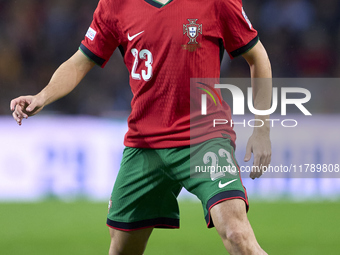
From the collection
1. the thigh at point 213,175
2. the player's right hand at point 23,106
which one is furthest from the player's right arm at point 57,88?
the thigh at point 213,175

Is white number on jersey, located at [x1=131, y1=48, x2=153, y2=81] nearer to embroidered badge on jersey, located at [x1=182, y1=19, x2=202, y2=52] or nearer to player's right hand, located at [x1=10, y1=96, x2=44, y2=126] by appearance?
embroidered badge on jersey, located at [x1=182, y1=19, x2=202, y2=52]

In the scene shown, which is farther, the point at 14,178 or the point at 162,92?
the point at 14,178

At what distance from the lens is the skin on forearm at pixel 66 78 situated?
10.5 ft

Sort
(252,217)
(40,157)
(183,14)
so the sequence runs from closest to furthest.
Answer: (183,14) → (252,217) → (40,157)

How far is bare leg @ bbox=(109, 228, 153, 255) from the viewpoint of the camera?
3.26 metres

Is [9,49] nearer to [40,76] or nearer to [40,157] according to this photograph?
[40,76]

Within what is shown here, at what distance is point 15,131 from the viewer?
24.6 ft

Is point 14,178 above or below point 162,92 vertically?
below

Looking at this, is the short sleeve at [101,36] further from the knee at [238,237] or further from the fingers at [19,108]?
the knee at [238,237]

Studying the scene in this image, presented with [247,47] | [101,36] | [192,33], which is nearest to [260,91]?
[247,47]

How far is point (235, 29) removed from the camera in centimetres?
306

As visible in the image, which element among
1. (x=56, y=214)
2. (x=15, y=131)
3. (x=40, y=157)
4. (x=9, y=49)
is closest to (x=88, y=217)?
(x=56, y=214)

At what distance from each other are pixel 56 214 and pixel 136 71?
405 centimetres

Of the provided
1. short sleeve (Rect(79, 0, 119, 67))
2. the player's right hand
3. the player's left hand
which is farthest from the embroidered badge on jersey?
the player's right hand
